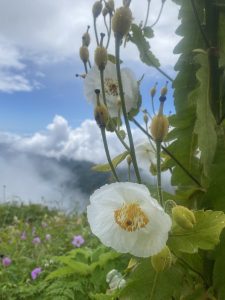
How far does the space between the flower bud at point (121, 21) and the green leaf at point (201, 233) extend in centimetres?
30

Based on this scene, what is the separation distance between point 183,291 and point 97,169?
0.94 ft

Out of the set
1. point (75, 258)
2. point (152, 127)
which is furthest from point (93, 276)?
point (152, 127)

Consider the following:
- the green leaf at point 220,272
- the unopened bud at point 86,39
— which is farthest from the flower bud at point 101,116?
the green leaf at point 220,272

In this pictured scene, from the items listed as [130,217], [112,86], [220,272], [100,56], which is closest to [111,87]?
[112,86]

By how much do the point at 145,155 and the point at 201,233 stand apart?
571 millimetres

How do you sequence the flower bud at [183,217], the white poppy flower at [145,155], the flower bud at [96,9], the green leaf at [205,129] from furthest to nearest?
1. the white poppy flower at [145,155]
2. the flower bud at [96,9]
3. the green leaf at [205,129]
4. the flower bud at [183,217]

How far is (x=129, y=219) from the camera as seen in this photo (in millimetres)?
789

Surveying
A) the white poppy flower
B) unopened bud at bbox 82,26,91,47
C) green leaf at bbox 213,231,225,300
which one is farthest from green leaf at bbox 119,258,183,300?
the white poppy flower

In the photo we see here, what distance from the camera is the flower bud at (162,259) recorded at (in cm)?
75

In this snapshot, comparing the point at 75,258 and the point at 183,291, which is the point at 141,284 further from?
the point at 75,258

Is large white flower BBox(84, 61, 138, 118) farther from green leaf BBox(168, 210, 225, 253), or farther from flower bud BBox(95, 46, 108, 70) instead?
green leaf BBox(168, 210, 225, 253)

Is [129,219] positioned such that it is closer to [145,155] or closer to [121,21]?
[121,21]

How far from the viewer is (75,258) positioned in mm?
2359

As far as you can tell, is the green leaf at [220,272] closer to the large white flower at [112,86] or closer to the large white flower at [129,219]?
the large white flower at [129,219]
